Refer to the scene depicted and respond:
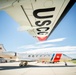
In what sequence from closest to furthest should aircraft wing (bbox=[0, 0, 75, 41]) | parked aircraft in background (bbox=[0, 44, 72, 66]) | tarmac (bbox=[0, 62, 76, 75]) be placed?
aircraft wing (bbox=[0, 0, 75, 41])
tarmac (bbox=[0, 62, 76, 75])
parked aircraft in background (bbox=[0, 44, 72, 66])

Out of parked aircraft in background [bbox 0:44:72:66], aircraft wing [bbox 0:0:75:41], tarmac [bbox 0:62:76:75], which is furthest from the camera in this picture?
parked aircraft in background [bbox 0:44:72:66]

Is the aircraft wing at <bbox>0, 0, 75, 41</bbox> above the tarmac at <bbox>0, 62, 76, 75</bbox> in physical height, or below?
above

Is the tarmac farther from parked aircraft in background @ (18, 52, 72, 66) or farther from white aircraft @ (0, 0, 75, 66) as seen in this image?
white aircraft @ (0, 0, 75, 66)

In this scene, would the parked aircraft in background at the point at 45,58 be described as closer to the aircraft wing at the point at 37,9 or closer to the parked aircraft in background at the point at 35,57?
the parked aircraft in background at the point at 35,57

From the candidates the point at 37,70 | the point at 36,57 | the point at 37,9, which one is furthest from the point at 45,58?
the point at 37,9

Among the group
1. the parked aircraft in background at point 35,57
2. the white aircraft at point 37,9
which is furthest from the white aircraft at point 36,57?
the white aircraft at point 37,9

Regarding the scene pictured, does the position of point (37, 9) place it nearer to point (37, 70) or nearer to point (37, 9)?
point (37, 9)

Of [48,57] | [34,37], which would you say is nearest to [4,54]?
[48,57]

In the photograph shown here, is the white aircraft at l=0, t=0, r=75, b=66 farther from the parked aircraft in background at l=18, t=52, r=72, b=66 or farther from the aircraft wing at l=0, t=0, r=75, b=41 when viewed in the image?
the parked aircraft in background at l=18, t=52, r=72, b=66

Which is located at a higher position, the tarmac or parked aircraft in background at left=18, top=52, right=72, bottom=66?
parked aircraft in background at left=18, top=52, right=72, bottom=66

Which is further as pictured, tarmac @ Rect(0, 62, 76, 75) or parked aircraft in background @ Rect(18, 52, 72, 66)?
parked aircraft in background @ Rect(18, 52, 72, 66)

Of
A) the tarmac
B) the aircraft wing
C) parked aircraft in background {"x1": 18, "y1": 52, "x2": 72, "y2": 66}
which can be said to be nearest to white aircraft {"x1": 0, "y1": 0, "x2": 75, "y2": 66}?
the aircraft wing

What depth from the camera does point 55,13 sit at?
15.3 ft

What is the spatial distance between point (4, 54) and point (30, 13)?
79.3 ft
